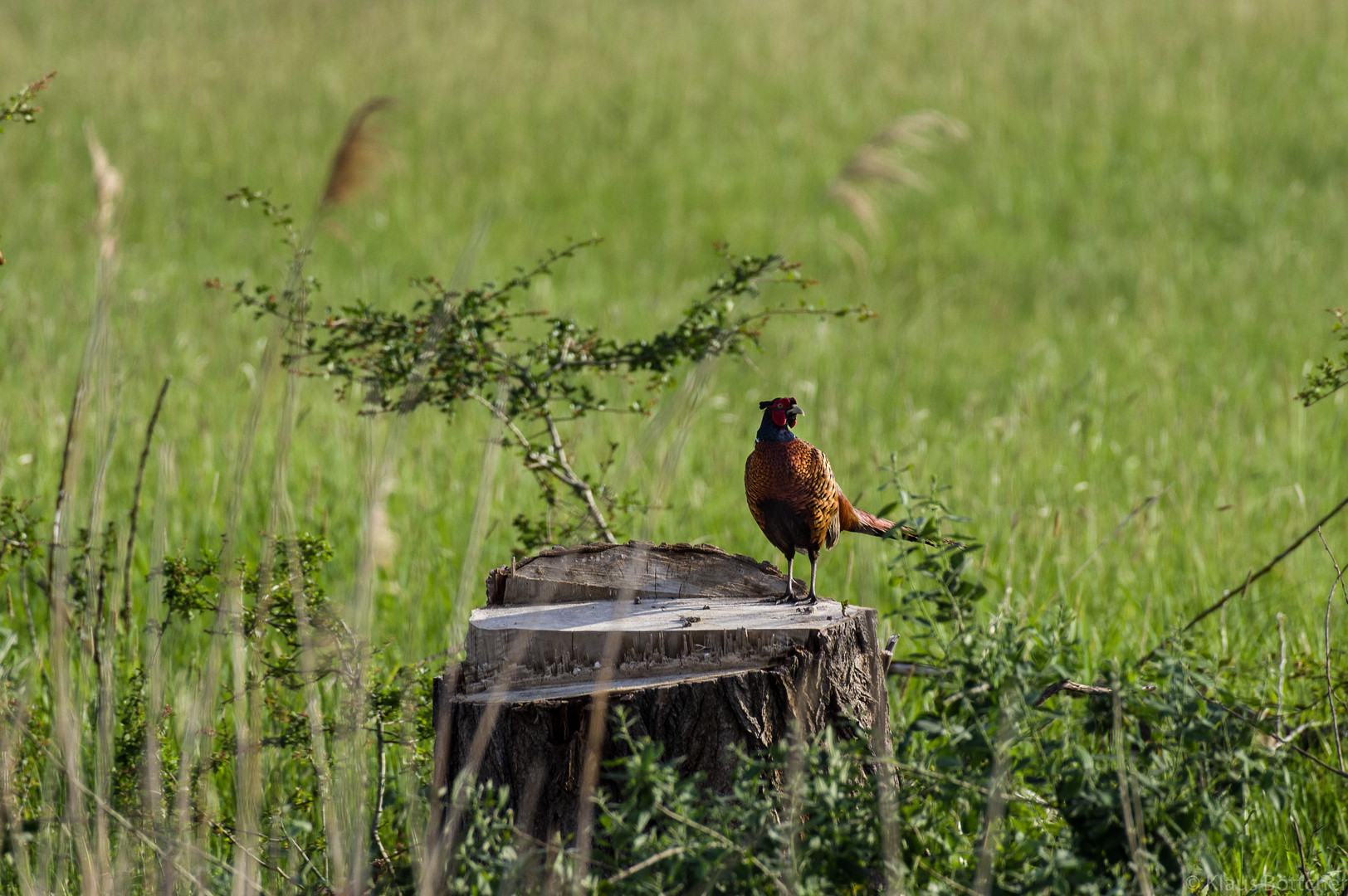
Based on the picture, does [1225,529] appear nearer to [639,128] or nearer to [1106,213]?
[1106,213]

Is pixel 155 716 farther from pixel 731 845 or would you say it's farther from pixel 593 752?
pixel 731 845

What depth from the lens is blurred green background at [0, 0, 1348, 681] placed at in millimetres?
4188

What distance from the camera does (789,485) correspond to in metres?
2.13

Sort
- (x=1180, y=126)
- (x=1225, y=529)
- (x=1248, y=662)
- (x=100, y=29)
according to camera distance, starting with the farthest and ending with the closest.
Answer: (x=100, y=29) → (x=1180, y=126) → (x=1225, y=529) → (x=1248, y=662)

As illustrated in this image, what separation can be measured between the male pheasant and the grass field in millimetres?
376

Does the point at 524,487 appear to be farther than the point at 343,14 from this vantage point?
No

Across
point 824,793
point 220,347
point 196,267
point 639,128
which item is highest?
point 639,128

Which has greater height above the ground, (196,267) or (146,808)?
(196,267)

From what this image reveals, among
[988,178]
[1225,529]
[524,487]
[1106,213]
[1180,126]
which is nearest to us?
[1225,529]

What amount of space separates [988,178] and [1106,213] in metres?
1.28

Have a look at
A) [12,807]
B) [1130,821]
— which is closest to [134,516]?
[12,807]

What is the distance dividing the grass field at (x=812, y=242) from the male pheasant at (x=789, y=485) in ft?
1.24

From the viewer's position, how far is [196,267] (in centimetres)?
868

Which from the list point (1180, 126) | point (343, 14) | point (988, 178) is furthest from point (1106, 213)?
point (343, 14)
